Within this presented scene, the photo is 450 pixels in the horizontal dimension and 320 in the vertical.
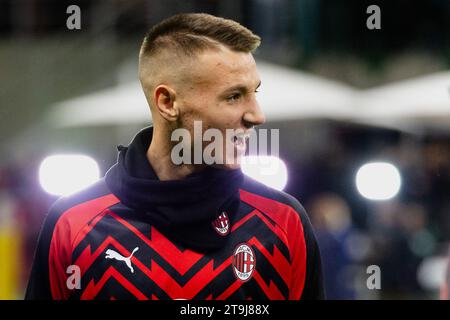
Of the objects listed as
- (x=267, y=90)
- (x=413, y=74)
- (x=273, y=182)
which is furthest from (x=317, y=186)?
(x=273, y=182)

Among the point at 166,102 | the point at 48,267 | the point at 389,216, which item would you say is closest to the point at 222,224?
the point at 166,102

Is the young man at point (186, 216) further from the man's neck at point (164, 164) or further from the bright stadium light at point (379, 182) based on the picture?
the bright stadium light at point (379, 182)

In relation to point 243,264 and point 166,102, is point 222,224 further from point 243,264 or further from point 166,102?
point 166,102

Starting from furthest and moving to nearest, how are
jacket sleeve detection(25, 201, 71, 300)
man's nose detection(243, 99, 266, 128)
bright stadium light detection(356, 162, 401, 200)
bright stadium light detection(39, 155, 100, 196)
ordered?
bright stadium light detection(356, 162, 401, 200)
bright stadium light detection(39, 155, 100, 196)
jacket sleeve detection(25, 201, 71, 300)
man's nose detection(243, 99, 266, 128)

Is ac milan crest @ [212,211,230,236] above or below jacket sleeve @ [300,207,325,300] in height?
above

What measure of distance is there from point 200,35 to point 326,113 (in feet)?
18.3

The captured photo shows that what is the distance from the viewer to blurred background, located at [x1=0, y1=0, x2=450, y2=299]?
7.06 meters

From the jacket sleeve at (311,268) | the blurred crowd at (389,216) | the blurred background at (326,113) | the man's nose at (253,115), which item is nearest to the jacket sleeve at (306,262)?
the jacket sleeve at (311,268)

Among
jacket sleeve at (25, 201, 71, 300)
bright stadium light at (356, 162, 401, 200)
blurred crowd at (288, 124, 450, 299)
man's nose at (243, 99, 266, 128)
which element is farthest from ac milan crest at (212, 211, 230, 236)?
bright stadium light at (356, 162, 401, 200)

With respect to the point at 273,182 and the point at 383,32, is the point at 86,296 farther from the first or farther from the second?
the point at 383,32

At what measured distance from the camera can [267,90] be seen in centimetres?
732

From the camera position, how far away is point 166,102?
9.92 ft

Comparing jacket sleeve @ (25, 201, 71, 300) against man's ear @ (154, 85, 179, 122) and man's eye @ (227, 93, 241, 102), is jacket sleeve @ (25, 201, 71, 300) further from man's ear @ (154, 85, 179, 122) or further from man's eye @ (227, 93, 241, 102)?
man's eye @ (227, 93, 241, 102)

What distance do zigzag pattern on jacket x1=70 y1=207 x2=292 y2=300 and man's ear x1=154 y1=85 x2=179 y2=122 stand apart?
380 millimetres
